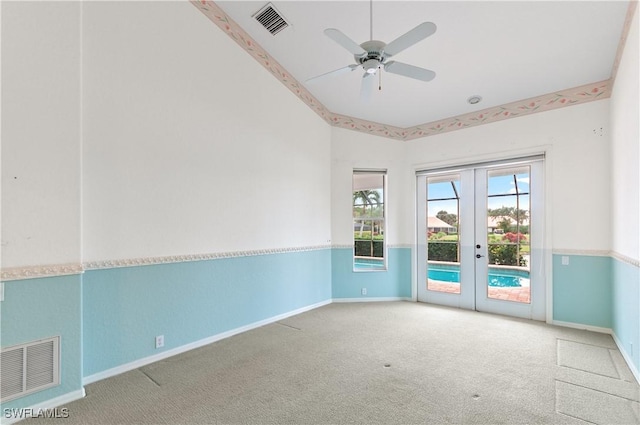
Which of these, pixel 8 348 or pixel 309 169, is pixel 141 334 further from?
pixel 309 169

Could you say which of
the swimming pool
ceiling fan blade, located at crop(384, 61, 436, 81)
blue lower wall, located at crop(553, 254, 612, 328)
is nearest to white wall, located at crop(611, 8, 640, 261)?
blue lower wall, located at crop(553, 254, 612, 328)

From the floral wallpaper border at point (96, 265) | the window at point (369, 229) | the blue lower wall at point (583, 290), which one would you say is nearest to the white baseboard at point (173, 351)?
the floral wallpaper border at point (96, 265)

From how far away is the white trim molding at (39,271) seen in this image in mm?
2072

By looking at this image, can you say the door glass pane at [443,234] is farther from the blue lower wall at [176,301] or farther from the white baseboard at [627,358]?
the blue lower wall at [176,301]

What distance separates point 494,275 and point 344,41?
417cm

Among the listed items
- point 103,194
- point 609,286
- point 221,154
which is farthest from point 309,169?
point 609,286

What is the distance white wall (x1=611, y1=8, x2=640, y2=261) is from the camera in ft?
8.78

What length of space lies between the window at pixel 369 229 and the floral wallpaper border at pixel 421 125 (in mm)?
946

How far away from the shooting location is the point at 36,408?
7.04 feet

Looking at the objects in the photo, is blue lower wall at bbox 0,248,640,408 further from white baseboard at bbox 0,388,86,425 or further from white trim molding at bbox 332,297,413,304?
white trim molding at bbox 332,297,413,304

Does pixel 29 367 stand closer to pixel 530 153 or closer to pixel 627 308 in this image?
pixel 627 308

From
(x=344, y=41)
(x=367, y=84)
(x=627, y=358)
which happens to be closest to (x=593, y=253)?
(x=627, y=358)

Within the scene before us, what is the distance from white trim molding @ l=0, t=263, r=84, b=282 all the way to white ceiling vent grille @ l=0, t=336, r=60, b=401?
0.46 metres

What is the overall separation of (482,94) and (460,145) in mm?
883
